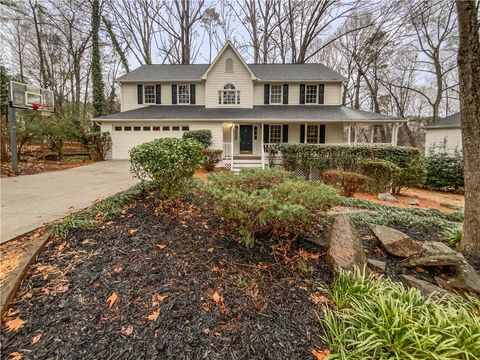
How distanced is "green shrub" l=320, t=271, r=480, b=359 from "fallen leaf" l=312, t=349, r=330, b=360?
6 cm

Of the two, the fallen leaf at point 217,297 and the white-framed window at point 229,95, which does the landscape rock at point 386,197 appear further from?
the white-framed window at point 229,95

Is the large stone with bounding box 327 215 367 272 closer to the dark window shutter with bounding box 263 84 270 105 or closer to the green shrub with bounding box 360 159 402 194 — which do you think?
the green shrub with bounding box 360 159 402 194

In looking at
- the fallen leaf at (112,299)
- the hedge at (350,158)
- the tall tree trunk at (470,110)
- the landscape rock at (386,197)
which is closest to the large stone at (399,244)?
the tall tree trunk at (470,110)

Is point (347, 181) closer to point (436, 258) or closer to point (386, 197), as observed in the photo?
point (386, 197)

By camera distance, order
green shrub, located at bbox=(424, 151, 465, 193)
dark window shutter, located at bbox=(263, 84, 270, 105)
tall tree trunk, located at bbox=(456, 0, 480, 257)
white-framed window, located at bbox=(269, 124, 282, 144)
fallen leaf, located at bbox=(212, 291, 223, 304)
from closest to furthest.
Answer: fallen leaf, located at bbox=(212, 291, 223, 304)
tall tree trunk, located at bbox=(456, 0, 480, 257)
green shrub, located at bbox=(424, 151, 465, 193)
white-framed window, located at bbox=(269, 124, 282, 144)
dark window shutter, located at bbox=(263, 84, 270, 105)

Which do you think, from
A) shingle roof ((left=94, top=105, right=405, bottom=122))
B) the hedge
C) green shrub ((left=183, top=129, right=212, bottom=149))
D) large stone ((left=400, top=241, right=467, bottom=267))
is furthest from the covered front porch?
large stone ((left=400, top=241, right=467, bottom=267))

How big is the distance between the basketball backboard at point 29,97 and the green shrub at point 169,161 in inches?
310

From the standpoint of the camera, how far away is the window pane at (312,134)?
15.4m

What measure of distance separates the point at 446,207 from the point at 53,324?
8847 mm

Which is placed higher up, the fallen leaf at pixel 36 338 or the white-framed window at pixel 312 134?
the white-framed window at pixel 312 134

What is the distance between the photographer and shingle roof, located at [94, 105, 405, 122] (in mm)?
14014

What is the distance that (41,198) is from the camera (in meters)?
5.33

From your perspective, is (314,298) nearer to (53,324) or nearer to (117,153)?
(53,324)

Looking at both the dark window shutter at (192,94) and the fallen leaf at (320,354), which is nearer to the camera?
the fallen leaf at (320,354)
